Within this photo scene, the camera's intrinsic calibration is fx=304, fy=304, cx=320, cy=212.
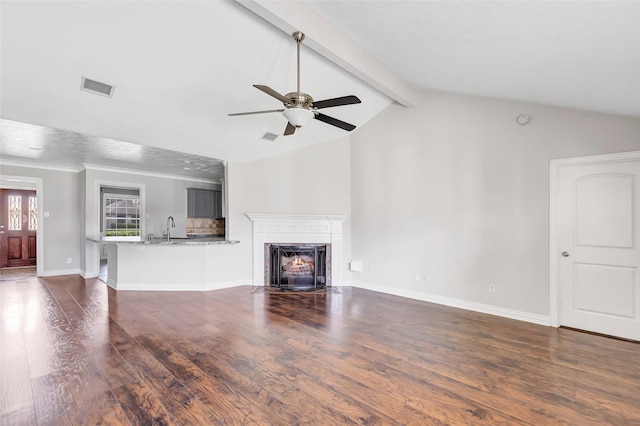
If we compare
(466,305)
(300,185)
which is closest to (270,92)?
(300,185)

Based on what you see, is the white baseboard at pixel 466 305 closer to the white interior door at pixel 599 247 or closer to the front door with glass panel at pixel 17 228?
the white interior door at pixel 599 247

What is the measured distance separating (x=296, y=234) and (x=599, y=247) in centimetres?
418

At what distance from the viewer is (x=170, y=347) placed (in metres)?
2.90

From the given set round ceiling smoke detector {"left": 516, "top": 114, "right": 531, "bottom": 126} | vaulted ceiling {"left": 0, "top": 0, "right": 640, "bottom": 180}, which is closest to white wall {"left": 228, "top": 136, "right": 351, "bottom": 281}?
vaulted ceiling {"left": 0, "top": 0, "right": 640, "bottom": 180}

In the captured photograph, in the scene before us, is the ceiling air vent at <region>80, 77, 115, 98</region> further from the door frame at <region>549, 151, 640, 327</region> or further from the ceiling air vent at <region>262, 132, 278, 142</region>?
the door frame at <region>549, 151, 640, 327</region>

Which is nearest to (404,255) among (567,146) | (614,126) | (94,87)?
(567,146)

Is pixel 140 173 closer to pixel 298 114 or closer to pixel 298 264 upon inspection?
pixel 298 264

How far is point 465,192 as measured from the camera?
423cm

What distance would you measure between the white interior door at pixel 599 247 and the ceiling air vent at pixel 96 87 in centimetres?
518

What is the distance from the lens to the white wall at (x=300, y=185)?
5621mm

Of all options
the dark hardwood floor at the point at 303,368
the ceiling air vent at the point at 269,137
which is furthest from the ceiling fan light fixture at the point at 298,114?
the ceiling air vent at the point at 269,137

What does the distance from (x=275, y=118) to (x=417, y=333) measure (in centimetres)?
346

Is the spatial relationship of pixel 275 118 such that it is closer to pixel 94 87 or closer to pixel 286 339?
pixel 94 87

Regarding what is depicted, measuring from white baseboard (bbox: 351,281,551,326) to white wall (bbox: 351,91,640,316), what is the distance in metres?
0.03
